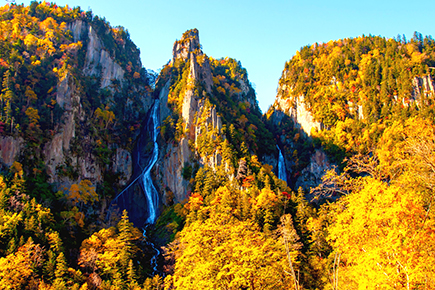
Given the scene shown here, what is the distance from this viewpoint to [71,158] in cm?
5747

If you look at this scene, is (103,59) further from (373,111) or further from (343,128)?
(373,111)

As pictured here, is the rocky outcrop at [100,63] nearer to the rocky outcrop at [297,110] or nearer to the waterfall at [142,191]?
the waterfall at [142,191]

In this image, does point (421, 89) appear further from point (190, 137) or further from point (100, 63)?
point (100, 63)

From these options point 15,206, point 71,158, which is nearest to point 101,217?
point 71,158

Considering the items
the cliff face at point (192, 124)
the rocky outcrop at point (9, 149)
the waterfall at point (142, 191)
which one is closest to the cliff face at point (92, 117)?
the rocky outcrop at point (9, 149)

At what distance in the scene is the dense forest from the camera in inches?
462

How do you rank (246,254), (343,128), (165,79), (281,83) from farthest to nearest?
(281,83) → (165,79) → (343,128) → (246,254)

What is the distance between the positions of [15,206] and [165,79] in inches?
2465

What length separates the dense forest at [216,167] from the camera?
1173 cm

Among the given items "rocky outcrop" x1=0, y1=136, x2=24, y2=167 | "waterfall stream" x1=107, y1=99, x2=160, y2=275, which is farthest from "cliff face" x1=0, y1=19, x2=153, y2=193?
"waterfall stream" x1=107, y1=99, x2=160, y2=275

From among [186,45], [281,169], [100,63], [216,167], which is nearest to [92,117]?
[100,63]

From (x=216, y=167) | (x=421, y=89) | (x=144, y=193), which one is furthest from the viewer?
(x=421, y=89)

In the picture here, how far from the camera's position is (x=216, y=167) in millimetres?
57281

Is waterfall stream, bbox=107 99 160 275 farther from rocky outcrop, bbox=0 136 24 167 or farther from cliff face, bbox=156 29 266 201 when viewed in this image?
rocky outcrop, bbox=0 136 24 167
